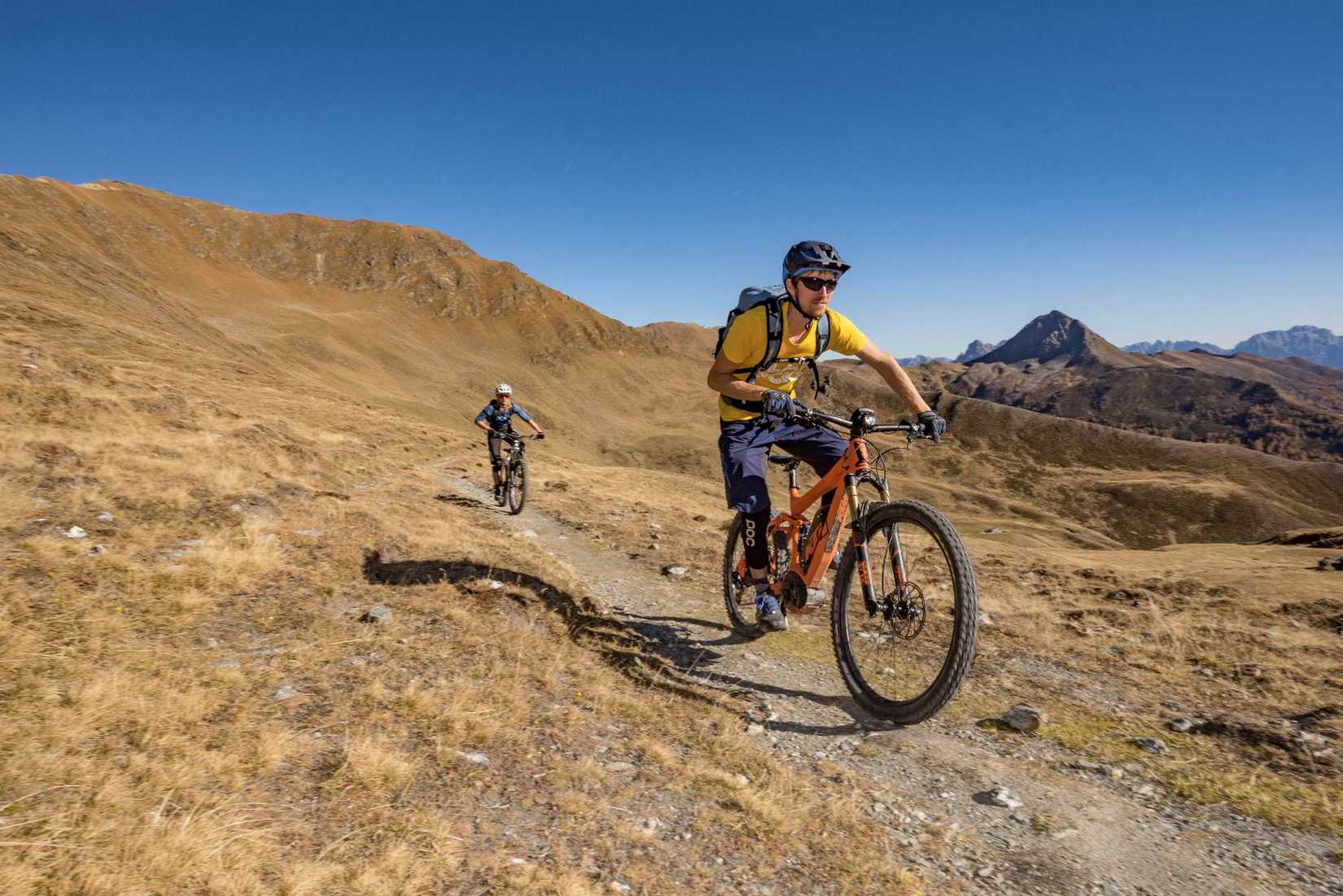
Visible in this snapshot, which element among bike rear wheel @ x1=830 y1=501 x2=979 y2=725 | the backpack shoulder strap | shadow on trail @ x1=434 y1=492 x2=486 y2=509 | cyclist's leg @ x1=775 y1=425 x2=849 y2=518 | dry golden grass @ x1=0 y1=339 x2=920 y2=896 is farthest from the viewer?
shadow on trail @ x1=434 y1=492 x2=486 y2=509

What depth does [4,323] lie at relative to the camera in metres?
20.5

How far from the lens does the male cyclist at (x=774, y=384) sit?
5969mm

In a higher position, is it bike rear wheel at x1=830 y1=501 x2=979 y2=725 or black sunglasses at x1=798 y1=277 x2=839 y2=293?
black sunglasses at x1=798 y1=277 x2=839 y2=293

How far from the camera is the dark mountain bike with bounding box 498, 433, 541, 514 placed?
1566 cm

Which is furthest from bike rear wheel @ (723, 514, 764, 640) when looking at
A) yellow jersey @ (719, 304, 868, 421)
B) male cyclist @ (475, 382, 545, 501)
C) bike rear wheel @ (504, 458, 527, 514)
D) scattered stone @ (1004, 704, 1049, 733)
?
male cyclist @ (475, 382, 545, 501)

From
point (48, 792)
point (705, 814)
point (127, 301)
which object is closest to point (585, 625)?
point (705, 814)

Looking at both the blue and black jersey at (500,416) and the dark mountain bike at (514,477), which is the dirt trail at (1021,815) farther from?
the blue and black jersey at (500,416)

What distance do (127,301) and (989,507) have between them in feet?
364

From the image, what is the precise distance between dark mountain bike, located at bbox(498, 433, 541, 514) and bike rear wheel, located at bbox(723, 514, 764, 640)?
Result: 27.8 ft

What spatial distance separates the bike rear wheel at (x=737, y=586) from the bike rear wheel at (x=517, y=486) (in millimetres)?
8681

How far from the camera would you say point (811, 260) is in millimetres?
5832

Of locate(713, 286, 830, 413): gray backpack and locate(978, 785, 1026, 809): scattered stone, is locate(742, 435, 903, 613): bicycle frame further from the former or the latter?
locate(978, 785, 1026, 809): scattered stone

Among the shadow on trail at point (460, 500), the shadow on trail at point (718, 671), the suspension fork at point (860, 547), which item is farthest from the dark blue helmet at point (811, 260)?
the shadow on trail at point (460, 500)

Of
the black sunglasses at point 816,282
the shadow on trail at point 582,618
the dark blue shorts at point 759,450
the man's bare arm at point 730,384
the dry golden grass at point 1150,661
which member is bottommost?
the dry golden grass at point 1150,661
